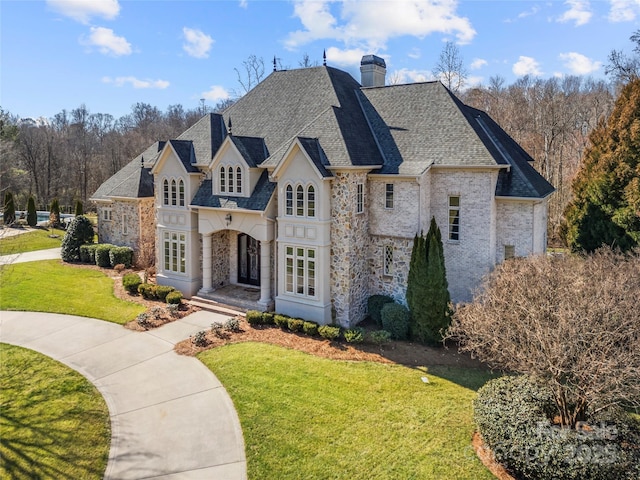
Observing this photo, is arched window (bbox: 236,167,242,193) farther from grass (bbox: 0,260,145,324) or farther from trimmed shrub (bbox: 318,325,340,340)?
trimmed shrub (bbox: 318,325,340,340)

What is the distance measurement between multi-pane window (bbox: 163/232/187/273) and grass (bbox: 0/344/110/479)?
830 cm

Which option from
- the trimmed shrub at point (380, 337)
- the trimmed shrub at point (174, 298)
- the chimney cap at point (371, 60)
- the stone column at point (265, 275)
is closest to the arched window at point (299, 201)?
the stone column at point (265, 275)

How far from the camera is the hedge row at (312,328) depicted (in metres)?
16.1

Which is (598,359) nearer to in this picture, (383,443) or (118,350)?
(383,443)

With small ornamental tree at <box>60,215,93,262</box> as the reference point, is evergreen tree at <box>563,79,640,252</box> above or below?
above

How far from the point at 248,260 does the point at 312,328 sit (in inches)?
287

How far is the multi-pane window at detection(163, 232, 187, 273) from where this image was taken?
2184 cm

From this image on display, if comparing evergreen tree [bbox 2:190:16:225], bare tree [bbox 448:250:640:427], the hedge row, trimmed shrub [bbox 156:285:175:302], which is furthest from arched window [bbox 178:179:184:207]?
evergreen tree [bbox 2:190:16:225]

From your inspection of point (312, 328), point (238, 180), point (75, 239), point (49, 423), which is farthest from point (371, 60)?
point (75, 239)

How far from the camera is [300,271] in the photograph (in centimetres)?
1834

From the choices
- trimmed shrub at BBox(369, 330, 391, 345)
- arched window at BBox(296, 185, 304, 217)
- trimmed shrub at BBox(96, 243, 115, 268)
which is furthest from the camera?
trimmed shrub at BBox(96, 243, 115, 268)

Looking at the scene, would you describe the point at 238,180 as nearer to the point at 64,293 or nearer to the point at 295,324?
the point at 295,324

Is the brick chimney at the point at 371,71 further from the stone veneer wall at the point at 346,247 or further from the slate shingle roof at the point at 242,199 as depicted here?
the slate shingle roof at the point at 242,199

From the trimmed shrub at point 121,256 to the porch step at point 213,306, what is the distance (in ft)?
28.7
